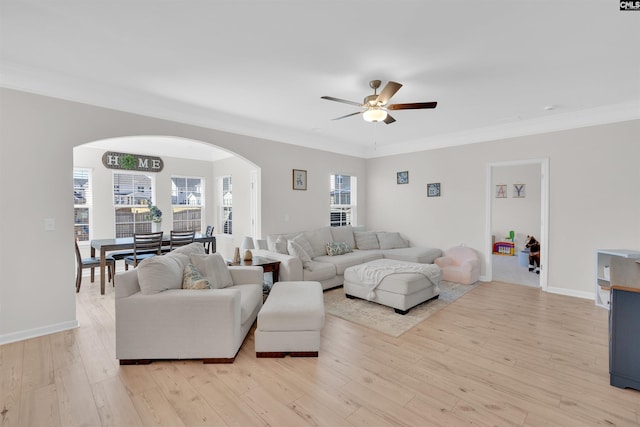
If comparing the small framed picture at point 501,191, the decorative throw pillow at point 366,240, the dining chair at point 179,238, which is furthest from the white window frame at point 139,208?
the small framed picture at point 501,191

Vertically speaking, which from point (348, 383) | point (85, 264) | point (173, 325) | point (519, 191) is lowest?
point (348, 383)

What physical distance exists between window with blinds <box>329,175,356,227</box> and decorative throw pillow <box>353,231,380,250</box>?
709 millimetres

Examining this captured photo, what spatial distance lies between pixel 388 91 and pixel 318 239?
123 inches

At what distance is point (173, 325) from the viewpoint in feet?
8.01

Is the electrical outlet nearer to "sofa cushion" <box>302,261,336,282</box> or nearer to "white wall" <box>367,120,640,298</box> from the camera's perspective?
"sofa cushion" <box>302,261,336,282</box>

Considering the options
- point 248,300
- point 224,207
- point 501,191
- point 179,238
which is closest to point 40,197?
point 179,238

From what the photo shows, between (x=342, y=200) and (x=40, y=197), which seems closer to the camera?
(x=40, y=197)

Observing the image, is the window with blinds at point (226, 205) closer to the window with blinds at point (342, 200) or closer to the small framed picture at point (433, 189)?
the window with blinds at point (342, 200)

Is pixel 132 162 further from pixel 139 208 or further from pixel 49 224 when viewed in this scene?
pixel 49 224

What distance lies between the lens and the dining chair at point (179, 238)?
4.95 m

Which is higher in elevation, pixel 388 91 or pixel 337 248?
pixel 388 91

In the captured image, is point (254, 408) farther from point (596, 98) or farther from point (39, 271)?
point (596, 98)

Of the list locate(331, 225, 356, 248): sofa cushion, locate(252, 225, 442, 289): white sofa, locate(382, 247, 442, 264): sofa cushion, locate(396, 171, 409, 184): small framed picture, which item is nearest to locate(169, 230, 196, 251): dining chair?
locate(252, 225, 442, 289): white sofa

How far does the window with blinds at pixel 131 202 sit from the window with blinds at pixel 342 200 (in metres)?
3.96
